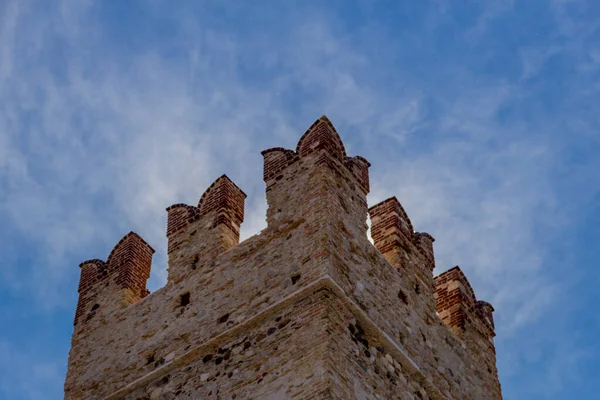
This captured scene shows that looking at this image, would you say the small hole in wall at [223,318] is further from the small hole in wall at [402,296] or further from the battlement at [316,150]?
the small hole in wall at [402,296]

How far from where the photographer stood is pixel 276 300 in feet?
44.1

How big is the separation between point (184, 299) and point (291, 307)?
1.91 metres

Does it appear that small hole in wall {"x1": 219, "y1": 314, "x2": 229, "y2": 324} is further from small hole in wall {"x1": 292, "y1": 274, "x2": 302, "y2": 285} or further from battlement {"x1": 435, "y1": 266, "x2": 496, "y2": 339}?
battlement {"x1": 435, "y1": 266, "x2": 496, "y2": 339}

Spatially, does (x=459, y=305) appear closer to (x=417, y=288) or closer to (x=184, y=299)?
(x=417, y=288)

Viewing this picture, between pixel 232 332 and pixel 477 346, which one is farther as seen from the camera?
pixel 477 346

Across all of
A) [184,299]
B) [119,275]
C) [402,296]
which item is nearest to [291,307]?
[184,299]

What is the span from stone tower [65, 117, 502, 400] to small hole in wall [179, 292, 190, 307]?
0.05ft

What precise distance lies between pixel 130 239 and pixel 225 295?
2.87m

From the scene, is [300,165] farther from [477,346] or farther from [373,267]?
[477,346]

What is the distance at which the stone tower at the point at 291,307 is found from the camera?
12914 mm

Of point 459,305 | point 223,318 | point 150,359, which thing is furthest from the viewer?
point 459,305

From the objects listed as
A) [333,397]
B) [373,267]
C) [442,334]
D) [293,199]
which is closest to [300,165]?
[293,199]

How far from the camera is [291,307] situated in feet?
43.5

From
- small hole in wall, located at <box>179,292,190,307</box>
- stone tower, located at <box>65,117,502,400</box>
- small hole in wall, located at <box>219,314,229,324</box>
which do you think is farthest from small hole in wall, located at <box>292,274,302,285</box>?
small hole in wall, located at <box>179,292,190,307</box>
